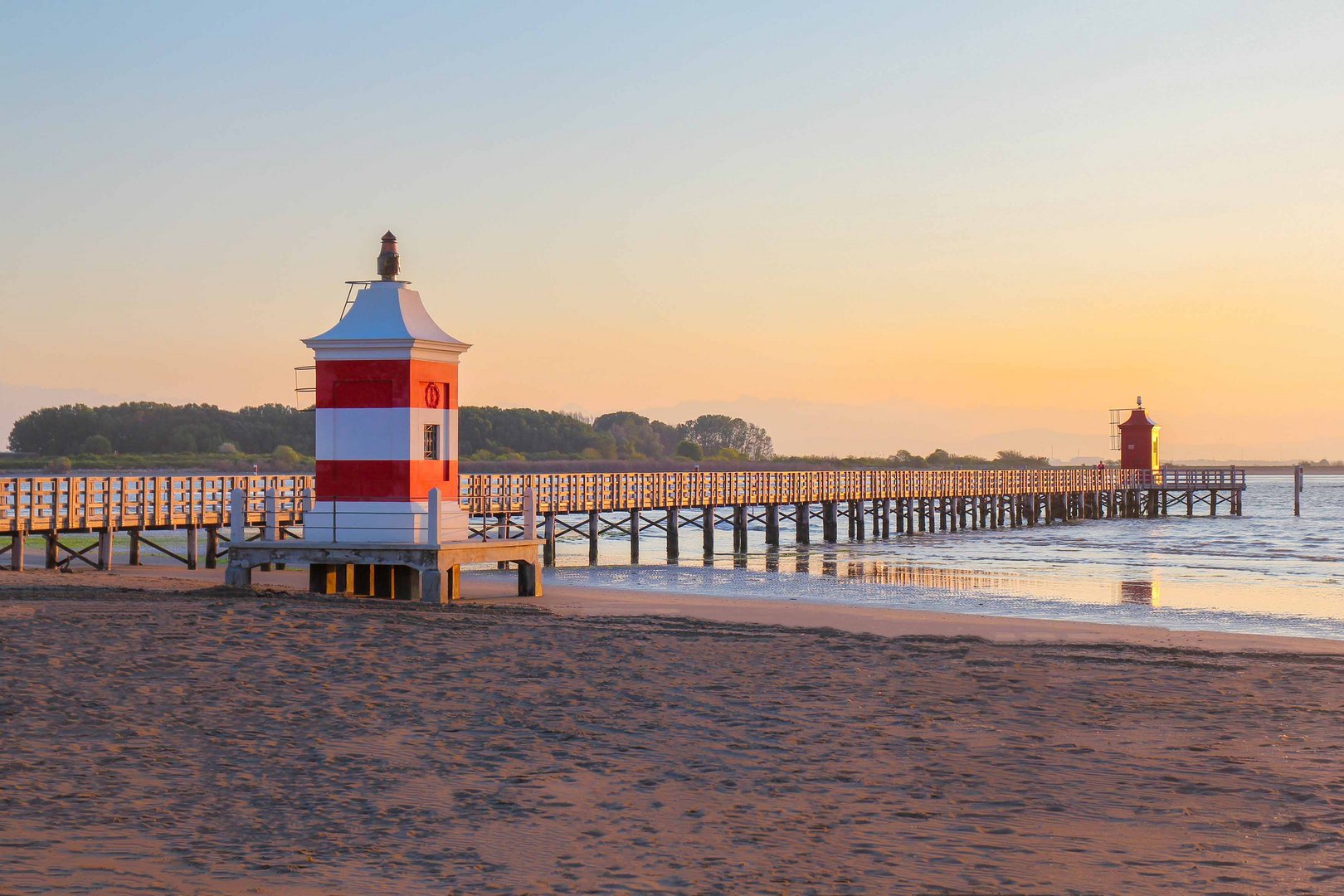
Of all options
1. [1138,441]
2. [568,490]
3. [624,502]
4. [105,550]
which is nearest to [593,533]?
[624,502]

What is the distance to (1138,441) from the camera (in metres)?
67.8

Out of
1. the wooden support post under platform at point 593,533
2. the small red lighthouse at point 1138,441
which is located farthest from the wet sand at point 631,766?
the small red lighthouse at point 1138,441

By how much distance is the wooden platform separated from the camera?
16141 millimetres

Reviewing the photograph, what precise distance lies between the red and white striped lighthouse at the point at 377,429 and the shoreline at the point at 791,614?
1.05 m

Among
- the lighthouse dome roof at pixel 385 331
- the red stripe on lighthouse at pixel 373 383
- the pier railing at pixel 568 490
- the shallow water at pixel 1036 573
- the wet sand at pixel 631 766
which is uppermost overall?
the lighthouse dome roof at pixel 385 331

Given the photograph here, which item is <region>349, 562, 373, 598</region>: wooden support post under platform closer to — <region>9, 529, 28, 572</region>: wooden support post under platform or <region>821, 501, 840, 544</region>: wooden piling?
<region>9, 529, 28, 572</region>: wooden support post under platform

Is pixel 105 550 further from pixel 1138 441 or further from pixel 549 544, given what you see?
pixel 1138 441

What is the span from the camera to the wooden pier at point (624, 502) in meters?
23.2

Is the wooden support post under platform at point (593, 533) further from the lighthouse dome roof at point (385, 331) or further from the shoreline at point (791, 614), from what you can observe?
the lighthouse dome roof at point (385, 331)

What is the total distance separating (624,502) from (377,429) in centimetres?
1870

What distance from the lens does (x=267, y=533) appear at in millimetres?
19141

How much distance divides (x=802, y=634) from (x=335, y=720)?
641cm

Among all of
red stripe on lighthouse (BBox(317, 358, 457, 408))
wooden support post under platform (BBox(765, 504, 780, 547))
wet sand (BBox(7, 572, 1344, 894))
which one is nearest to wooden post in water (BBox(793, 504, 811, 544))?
wooden support post under platform (BBox(765, 504, 780, 547))

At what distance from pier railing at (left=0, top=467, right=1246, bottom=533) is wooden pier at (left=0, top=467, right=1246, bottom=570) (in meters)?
0.04
